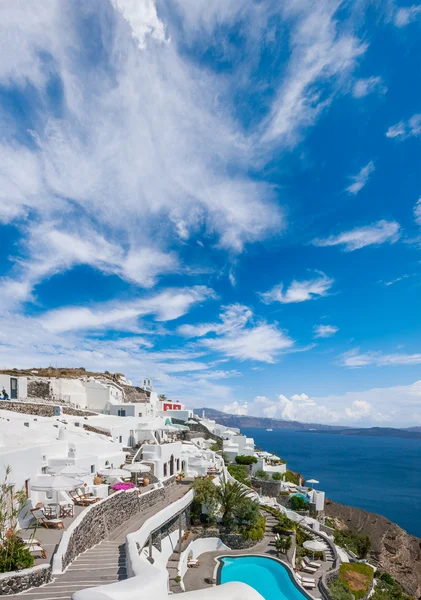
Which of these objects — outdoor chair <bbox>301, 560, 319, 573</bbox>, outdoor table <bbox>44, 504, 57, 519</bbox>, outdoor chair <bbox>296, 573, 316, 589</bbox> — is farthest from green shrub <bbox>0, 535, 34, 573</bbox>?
outdoor chair <bbox>301, 560, 319, 573</bbox>

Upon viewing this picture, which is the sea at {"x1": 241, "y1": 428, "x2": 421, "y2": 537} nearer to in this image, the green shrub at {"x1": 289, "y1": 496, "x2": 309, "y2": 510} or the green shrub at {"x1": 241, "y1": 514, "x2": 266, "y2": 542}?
the green shrub at {"x1": 289, "y1": 496, "x2": 309, "y2": 510}

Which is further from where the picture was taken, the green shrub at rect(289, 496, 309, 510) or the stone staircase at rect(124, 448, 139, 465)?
the green shrub at rect(289, 496, 309, 510)

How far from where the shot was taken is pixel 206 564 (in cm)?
1933

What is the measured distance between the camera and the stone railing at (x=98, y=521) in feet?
34.5

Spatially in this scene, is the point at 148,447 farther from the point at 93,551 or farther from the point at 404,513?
the point at 404,513

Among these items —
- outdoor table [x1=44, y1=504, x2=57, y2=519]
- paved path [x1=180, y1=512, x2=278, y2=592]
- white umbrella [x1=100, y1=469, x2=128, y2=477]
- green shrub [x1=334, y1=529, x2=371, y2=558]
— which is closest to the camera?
outdoor table [x1=44, y1=504, x2=57, y2=519]

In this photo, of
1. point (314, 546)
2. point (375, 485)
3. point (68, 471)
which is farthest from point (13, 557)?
point (375, 485)

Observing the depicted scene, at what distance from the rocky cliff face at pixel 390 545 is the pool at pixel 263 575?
2066 cm

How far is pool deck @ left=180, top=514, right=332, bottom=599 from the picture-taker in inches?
672

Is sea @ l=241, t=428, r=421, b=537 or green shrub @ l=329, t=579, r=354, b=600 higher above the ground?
green shrub @ l=329, t=579, r=354, b=600

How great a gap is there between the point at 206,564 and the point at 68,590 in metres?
13.3

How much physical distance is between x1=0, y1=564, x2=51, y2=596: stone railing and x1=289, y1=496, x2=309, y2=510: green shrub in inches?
1248

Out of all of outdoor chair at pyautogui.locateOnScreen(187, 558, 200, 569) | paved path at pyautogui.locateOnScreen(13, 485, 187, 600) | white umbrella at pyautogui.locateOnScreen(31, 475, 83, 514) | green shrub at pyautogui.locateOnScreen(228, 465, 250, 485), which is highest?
white umbrella at pyautogui.locateOnScreen(31, 475, 83, 514)

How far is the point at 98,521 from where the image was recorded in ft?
46.3
